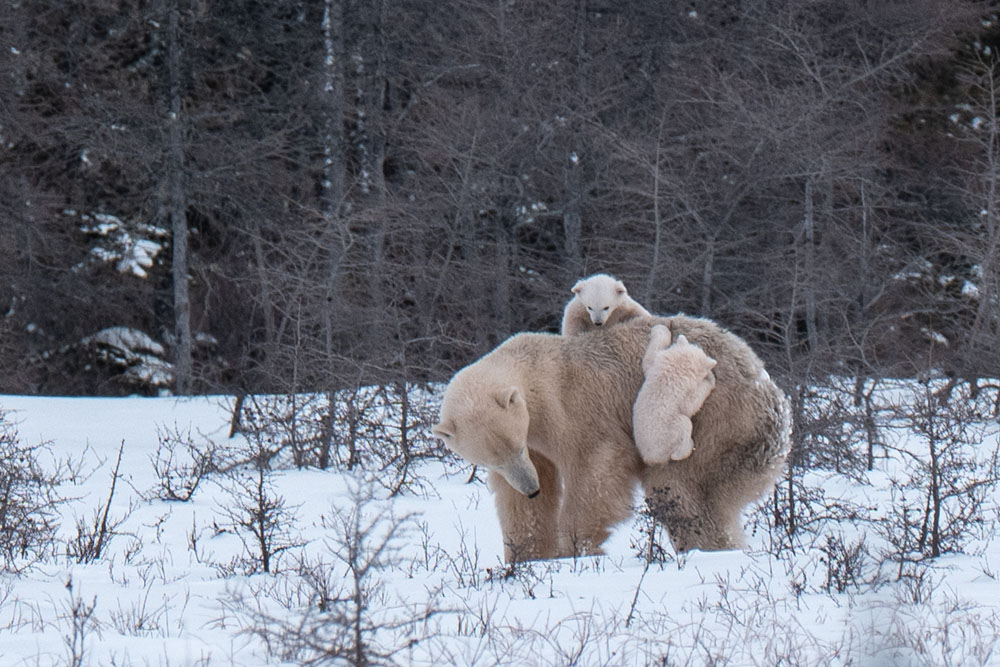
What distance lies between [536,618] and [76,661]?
64.1 inches

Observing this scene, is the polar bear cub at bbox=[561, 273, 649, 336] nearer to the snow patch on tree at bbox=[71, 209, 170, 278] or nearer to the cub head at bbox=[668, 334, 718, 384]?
the cub head at bbox=[668, 334, 718, 384]

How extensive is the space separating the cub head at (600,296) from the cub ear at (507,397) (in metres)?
1.43

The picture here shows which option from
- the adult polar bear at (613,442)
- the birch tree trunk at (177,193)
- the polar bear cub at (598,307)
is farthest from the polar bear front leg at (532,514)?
the birch tree trunk at (177,193)

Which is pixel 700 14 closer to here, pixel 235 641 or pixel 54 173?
pixel 54 173

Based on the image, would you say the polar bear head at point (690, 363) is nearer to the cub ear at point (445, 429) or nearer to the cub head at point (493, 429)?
the cub head at point (493, 429)

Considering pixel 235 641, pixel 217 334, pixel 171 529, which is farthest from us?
pixel 217 334

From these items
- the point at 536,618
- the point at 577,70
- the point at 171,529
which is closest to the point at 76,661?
the point at 536,618

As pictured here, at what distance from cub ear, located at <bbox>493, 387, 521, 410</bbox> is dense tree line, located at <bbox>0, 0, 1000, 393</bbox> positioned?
14.3 m

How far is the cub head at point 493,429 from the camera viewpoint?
5.77 metres

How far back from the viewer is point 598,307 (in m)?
7.25

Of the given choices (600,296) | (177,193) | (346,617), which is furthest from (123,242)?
(346,617)

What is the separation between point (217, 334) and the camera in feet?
90.6

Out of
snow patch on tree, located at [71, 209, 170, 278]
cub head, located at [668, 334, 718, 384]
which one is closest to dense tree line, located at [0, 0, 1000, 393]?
snow patch on tree, located at [71, 209, 170, 278]

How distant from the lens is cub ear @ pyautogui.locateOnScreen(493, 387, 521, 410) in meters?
5.82
